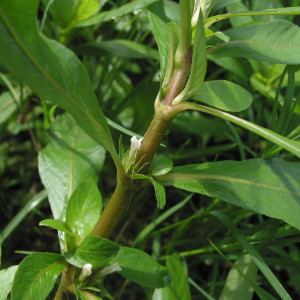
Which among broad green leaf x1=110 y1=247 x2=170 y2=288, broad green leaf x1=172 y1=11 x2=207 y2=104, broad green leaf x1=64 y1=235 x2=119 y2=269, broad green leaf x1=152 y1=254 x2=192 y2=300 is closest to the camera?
broad green leaf x1=172 y1=11 x2=207 y2=104

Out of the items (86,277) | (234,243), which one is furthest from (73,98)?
(234,243)

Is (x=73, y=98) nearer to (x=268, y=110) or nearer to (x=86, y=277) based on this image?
(x=86, y=277)

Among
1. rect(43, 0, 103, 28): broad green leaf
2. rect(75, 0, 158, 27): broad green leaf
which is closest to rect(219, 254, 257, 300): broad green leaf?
rect(75, 0, 158, 27): broad green leaf

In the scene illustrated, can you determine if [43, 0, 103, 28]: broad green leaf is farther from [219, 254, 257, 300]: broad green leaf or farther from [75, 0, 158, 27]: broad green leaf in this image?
[219, 254, 257, 300]: broad green leaf

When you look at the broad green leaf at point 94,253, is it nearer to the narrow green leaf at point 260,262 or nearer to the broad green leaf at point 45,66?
the broad green leaf at point 45,66

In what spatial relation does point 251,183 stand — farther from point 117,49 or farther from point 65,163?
point 117,49

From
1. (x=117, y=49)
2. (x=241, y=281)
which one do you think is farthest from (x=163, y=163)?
(x=117, y=49)
